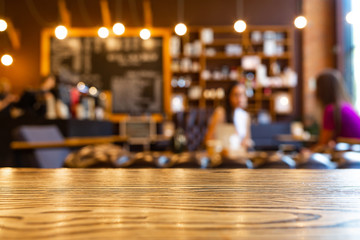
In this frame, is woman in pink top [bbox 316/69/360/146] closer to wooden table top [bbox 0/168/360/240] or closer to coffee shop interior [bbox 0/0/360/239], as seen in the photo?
wooden table top [bbox 0/168/360/240]

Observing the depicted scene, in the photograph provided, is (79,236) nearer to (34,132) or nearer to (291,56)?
(34,132)

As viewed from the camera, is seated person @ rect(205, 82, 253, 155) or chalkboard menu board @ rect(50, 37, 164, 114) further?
chalkboard menu board @ rect(50, 37, 164, 114)

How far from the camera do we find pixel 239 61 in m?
8.53

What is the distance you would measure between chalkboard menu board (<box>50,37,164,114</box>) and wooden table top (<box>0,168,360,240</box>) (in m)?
8.15

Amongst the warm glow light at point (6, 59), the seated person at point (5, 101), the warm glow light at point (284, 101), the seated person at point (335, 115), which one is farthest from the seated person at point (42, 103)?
the warm glow light at point (284, 101)

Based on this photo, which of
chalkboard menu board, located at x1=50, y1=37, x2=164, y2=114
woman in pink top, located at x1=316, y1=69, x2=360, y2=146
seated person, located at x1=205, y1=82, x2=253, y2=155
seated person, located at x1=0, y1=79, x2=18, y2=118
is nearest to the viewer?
woman in pink top, located at x1=316, y1=69, x2=360, y2=146

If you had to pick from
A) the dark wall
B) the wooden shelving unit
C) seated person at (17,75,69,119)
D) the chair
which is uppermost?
the dark wall

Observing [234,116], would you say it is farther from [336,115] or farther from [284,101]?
[284,101]

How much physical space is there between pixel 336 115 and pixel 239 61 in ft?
17.4

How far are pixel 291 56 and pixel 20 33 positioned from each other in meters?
6.58

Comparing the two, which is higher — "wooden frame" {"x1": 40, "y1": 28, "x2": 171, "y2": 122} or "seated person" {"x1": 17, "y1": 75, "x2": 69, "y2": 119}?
"wooden frame" {"x1": 40, "y1": 28, "x2": 171, "y2": 122}

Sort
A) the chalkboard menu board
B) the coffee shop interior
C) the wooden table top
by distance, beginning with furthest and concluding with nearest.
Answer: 1. the chalkboard menu board
2. the coffee shop interior
3. the wooden table top

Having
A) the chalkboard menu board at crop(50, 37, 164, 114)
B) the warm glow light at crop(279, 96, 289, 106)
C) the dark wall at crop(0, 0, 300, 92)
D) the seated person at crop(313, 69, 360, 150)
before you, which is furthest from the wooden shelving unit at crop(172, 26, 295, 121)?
the seated person at crop(313, 69, 360, 150)

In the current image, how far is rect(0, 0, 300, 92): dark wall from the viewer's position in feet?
28.4
